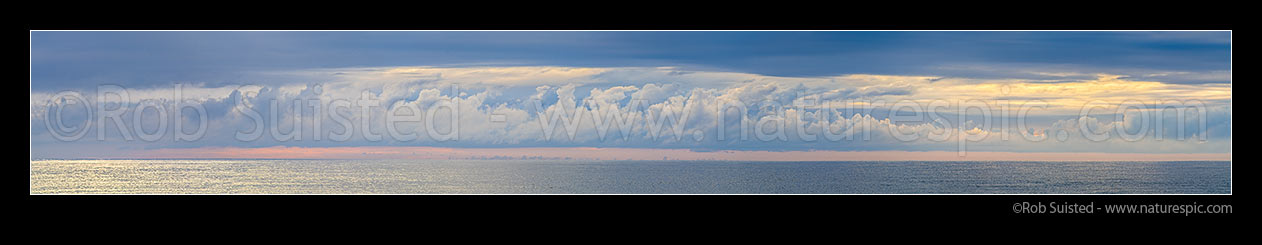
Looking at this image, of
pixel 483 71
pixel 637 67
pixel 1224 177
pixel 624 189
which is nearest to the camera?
pixel 483 71

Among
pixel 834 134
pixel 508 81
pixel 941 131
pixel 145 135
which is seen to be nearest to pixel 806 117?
pixel 834 134

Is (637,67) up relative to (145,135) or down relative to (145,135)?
up

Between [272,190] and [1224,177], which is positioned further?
[1224,177]

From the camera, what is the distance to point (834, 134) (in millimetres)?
32562

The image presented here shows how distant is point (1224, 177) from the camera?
73.5 m

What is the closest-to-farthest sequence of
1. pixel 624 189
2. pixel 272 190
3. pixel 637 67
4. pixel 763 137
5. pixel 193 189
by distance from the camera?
pixel 637 67 → pixel 763 137 → pixel 193 189 → pixel 272 190 → pixel 624 189

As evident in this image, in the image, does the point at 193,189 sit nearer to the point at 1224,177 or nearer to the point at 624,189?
the point at 624,189

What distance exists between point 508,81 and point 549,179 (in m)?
32.8

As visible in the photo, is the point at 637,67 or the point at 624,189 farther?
the point at 624,189

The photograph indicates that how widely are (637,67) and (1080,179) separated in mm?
39694

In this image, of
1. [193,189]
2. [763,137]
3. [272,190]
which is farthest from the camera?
[272,190]

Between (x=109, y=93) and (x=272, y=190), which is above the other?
(x=109, y=93)

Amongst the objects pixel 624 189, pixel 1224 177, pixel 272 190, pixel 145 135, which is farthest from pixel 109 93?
pixel 1224 177

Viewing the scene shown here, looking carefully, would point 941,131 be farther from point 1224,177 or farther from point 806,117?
point 1224,177
